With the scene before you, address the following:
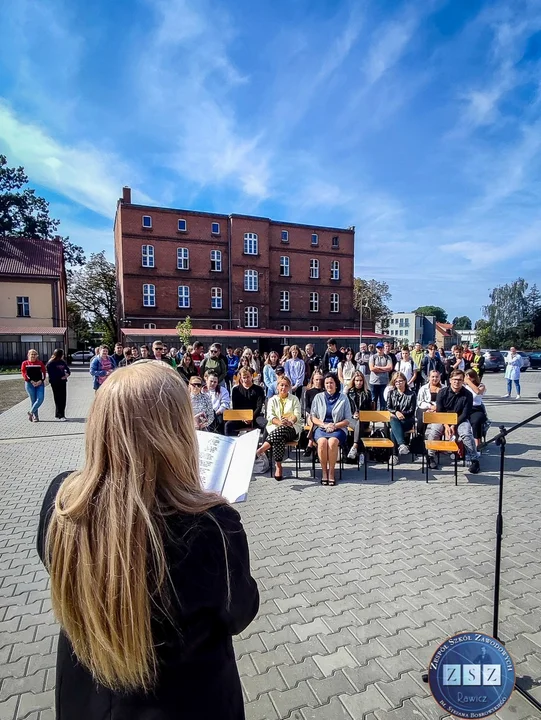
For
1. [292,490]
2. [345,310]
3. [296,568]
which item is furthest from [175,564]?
[345,310]

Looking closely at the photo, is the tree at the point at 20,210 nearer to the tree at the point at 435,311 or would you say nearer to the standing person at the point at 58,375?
the standing person at the point at 58,375

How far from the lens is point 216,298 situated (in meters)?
40.2

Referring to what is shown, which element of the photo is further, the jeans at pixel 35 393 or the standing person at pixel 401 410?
the jeans at pixel 35 393

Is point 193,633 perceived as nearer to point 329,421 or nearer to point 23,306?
point 329,421

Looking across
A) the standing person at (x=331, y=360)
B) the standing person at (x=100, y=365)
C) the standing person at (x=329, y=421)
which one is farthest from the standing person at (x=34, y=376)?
the standing person at (x=329, y=421)

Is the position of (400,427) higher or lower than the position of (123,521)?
lower

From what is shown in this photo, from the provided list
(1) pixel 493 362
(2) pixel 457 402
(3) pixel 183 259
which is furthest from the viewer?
(3) pixel 183 259

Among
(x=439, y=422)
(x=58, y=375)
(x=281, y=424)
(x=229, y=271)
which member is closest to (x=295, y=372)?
(x=281, y=424)

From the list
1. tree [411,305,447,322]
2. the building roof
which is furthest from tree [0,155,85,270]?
tree [411,305,447,322]

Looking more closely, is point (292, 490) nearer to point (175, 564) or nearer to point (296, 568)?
point (296, 568)

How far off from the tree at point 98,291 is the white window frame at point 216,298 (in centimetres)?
1721

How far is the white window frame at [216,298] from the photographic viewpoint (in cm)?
4000

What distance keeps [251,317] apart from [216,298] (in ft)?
12.6

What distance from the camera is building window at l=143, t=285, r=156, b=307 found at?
1473 inches
